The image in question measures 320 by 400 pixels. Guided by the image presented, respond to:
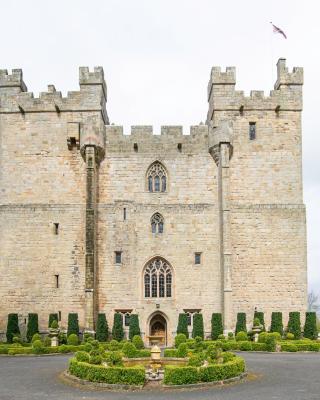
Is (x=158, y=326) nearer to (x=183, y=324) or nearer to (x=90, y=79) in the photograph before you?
(x=183, y=324)

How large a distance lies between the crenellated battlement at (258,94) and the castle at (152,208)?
0.07 m

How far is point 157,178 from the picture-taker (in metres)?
38.1

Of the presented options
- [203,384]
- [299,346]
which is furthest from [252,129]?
[203,384]

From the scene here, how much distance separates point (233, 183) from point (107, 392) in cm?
2242

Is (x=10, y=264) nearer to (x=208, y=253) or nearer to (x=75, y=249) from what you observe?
(x=75, y=249)

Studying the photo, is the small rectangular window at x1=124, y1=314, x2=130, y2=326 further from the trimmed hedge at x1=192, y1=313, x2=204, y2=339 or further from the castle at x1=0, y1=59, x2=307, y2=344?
the trimmed hedge at x1=192, y1=313, x2=204, y2=339

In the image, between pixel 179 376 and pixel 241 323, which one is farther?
pixel 241 323

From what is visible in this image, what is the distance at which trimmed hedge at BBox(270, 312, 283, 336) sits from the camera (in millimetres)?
34719

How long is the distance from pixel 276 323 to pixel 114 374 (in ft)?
63.0

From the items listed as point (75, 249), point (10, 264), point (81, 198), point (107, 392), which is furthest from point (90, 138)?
point (107, 392)

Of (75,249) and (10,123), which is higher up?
(10,123)

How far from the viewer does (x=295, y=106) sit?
3831 centimetres

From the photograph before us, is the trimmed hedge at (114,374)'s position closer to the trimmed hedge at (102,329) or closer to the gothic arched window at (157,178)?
the trimmed hedge at (102,329)

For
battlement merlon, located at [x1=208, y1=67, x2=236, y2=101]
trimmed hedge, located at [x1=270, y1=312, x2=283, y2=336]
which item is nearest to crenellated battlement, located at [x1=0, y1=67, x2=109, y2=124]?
battlement merlon, located at [x1=208, y1=67, x2=236, y2=101]
